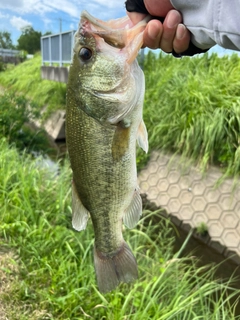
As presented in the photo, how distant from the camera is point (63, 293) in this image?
2934 millimetres

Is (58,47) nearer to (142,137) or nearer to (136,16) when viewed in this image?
(136,16)

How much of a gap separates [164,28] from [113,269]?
121 centimetres

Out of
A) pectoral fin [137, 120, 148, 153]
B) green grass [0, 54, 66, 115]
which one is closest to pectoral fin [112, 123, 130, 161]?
pectoral fin [137, 120, 148, 153]

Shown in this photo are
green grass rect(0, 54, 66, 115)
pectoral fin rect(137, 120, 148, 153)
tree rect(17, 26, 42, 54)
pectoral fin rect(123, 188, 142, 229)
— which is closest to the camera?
pectoral fin rect(137, 120, 148, 153)

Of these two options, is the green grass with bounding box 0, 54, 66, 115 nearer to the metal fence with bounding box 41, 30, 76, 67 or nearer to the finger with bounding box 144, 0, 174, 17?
the metal fence with bounding box 41, 30, 76, 67

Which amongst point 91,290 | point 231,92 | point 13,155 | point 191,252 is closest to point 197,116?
point 231,92

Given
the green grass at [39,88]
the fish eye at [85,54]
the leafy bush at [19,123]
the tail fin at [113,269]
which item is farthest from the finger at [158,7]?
the green grass at [39,88]

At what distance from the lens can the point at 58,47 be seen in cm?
1250

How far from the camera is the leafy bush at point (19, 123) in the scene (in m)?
6.97

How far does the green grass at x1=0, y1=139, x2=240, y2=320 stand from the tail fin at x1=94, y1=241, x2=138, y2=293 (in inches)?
36.5

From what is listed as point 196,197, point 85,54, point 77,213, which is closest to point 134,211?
point 77,213

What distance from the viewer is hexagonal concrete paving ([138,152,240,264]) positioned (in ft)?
16.5

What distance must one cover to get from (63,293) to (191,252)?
8.70 ft

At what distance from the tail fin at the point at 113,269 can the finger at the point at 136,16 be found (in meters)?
1.14
